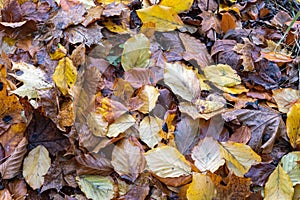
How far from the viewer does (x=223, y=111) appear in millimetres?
1246

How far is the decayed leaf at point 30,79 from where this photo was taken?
1.18m

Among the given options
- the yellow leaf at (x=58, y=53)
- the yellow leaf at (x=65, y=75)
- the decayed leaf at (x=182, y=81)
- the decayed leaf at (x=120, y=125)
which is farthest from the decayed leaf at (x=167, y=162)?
the yellow leaf at (x=58, y=53)

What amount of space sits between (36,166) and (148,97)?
397 millimetres

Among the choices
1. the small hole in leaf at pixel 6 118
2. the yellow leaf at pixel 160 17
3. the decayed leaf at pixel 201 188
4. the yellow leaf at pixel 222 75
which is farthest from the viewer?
the yellow leaf at pixel 160 17

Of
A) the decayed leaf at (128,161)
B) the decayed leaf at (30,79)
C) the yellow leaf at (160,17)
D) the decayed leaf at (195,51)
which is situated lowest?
the decayed leaf at (128,161)

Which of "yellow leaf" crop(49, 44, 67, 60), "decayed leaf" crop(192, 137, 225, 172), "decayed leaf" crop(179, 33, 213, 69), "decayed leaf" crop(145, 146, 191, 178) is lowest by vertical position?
"decayed leaf" crop(145, 146, 191, 178)

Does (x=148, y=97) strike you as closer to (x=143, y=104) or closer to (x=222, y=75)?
(x=143, y=104)

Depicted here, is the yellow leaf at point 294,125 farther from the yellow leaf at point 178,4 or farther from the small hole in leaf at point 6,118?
the small hole in leaf at point 6,118

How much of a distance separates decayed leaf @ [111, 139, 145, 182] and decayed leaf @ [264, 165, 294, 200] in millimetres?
360

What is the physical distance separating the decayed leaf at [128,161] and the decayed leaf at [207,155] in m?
0.16

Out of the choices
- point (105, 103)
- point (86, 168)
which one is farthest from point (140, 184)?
point (105, 103)

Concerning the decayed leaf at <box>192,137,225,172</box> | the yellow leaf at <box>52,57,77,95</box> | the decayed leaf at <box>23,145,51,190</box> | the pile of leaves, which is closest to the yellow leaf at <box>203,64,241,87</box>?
the pile of leaves

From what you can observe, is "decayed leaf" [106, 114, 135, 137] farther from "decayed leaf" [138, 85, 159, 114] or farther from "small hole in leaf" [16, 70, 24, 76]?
"small hole in leaf" [16, 70, 24, 76]

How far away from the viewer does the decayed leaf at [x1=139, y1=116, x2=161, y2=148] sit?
116 cm
